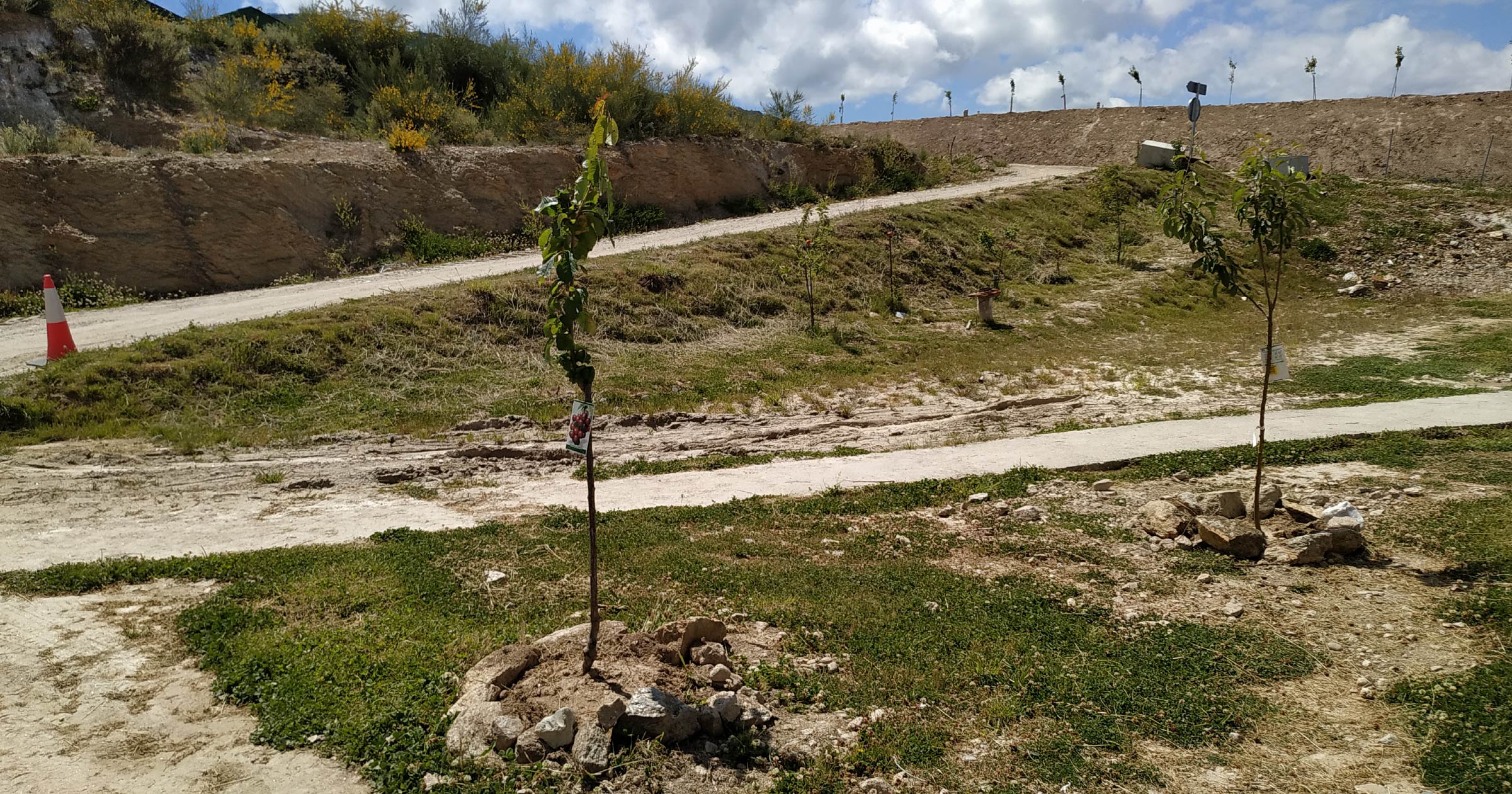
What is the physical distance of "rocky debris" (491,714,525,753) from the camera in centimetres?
412

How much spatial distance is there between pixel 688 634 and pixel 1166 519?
4689mm

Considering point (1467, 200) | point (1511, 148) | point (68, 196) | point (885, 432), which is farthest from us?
point (1511, 148)

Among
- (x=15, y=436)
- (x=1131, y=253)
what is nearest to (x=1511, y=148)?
(x=1131, y=253)

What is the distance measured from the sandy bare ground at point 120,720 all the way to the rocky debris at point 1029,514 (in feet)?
19.5

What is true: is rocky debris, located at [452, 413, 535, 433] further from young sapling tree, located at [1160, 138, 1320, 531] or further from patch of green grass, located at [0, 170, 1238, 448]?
young sapling tree, located at [1160, 138, 1320, 531]

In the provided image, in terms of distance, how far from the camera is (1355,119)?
36.4 m

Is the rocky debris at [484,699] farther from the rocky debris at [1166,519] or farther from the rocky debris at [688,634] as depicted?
the rocky debris at [1166,519]

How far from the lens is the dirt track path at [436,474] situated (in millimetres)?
7234

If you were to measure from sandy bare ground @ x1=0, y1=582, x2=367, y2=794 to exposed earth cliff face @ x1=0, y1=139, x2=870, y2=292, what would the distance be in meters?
10.7

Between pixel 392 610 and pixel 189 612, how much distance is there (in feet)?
4.17

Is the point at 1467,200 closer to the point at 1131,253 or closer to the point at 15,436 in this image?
the point at 1131,253

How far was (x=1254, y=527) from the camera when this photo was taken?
694 centimetres

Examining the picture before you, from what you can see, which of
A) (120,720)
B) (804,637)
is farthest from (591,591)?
(120,720)

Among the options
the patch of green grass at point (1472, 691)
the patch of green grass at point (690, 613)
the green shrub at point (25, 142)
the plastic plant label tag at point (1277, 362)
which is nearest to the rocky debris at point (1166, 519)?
the plastic plant label tag at point (1277, 362)
